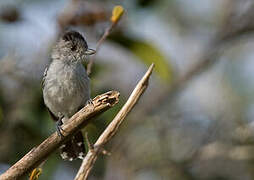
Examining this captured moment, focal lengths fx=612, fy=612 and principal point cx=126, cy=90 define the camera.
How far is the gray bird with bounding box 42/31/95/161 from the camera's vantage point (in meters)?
4.38

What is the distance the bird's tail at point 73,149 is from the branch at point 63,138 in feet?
4.28

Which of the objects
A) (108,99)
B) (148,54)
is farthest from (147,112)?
(108,99)

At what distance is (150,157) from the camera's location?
193 inches

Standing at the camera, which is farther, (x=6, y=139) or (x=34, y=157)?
(x=6, y=139)

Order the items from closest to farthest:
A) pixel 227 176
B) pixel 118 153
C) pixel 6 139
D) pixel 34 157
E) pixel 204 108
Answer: pixel 34 157 → pixel 118 153 → pixel 6 139 → pixel 227 176 → pixel 204 108

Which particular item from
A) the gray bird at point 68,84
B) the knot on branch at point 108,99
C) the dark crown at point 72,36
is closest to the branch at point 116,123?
the knot on branch at point 108,99

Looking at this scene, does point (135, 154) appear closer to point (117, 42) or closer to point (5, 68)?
point (117, 42)

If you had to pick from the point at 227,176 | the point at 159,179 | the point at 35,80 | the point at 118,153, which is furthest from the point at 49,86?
the point at 227,176

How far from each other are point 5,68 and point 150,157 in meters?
1.41

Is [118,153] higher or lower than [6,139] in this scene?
higher

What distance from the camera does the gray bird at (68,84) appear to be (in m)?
4.38

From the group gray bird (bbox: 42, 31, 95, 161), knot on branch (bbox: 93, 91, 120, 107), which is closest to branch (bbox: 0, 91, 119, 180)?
knot on branch (bbox: 93, 91, 120, 107)

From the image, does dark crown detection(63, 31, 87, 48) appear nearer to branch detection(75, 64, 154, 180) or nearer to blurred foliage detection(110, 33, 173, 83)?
blurred foliage detection(110, 33, 173, 83)

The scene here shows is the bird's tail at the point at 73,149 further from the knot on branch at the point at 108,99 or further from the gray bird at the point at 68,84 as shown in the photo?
the knot on branch at the point at 108,99
